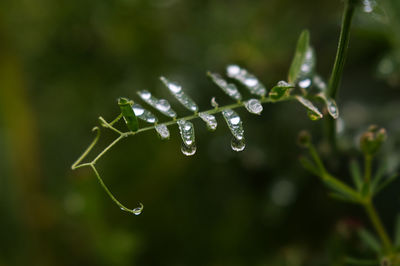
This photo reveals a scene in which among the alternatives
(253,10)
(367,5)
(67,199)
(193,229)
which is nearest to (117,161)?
(67,199)

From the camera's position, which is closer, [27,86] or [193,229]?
[193,229]

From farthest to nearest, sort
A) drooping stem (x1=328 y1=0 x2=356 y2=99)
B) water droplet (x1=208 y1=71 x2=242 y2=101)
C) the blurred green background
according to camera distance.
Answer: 1. the blurred green background
2. water droplet (x1=208 y1=71 x2=242 y2=101)
3. drooping stem (x1=328 y1=0 x2=356 y2=99)

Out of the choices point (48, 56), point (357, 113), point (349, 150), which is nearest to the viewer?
point (349, 150)

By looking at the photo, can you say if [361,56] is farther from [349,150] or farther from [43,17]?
[43,17]

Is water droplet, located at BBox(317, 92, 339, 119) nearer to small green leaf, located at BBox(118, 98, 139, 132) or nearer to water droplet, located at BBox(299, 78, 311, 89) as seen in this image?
water droplet, located at BBox(299, 78, 311, 89)

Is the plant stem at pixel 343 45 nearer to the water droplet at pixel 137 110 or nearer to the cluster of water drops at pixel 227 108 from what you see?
the cluster of water drops at pixel 227 108

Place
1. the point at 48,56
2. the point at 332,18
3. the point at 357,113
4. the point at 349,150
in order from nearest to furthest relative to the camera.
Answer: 1. the point at 349,150
2. the point at 357,113
3. the point at 332,18
4. the point at 48,56

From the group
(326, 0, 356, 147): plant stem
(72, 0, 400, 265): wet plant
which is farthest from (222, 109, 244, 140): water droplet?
(326, 0, 356, 147): plant stem
